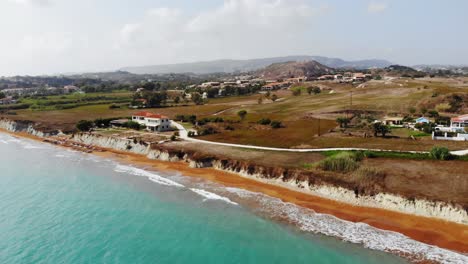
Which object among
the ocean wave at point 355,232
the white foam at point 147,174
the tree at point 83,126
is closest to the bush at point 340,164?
the ocean wave at point 355,232

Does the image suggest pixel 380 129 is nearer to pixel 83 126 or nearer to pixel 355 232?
pixel 355 232

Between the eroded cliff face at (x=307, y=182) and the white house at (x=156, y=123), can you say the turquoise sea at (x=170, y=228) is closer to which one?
the eroded cliff face at (x=307, y=182)

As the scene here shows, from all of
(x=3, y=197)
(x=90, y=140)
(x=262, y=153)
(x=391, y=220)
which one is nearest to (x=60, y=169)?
(x=3, y=197)

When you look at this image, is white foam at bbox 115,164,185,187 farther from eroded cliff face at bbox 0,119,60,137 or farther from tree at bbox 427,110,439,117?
tree at bbox 427,110,439,117

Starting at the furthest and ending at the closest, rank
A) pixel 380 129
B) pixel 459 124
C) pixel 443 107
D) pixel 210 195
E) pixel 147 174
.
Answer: pixel 443 107 → pixel 459 124 → pixel 380 129 → pixel 147 174 → pixel 210 195

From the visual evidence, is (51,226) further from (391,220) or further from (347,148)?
(347,148)

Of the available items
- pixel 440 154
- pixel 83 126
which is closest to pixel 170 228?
pixel 440 154
